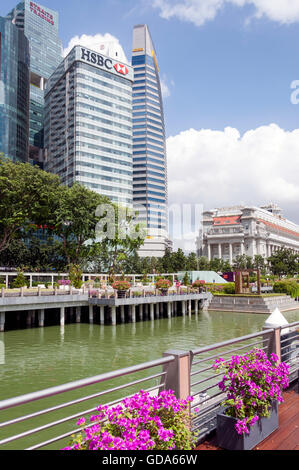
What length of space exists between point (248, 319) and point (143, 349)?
17741 millimetres

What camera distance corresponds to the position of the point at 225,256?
138875 mm

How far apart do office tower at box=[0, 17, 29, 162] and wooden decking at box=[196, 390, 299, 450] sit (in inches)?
4082

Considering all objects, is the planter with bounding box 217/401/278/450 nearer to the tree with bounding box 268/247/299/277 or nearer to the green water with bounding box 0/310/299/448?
the green water with bounding box 0/310/299/448

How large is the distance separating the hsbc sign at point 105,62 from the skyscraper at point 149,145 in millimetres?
42010

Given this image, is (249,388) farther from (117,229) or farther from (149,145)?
(149,145)

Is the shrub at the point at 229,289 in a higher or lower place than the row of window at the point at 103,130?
lower

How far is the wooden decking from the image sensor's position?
4777 millimetres

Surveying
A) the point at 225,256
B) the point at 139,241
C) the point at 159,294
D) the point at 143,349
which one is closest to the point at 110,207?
the point at 139,241

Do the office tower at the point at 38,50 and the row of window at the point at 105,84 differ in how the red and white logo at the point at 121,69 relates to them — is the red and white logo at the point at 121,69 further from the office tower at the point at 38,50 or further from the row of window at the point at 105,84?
the office tower at the point at 38,50

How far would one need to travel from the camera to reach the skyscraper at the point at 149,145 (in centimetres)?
14300

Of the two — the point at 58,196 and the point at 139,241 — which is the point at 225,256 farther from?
the point at 58,196

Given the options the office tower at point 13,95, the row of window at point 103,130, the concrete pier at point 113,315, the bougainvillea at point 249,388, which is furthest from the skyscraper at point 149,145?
the bougainvillea at point 249,388

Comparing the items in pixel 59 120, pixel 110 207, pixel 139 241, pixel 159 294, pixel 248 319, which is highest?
pixel 59 120

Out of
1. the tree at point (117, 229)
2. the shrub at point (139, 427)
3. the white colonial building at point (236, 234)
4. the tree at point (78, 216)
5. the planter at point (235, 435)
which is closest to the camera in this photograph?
the shrub at point (139, 427)
